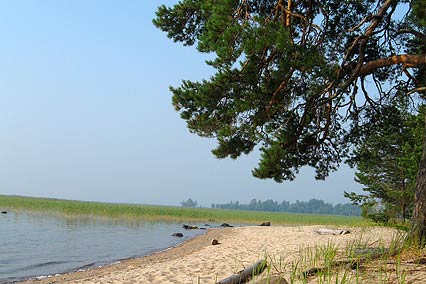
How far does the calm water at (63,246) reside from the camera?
13906 mm

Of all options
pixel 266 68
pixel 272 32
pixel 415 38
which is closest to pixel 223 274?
pixel 266 68

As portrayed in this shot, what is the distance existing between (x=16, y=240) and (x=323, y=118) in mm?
16489

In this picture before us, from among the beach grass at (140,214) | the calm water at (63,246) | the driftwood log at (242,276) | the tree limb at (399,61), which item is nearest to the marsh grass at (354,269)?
the driftwood log at (242,276)

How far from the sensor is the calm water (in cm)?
1391

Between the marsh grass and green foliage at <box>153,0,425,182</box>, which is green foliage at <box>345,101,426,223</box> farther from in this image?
the marsh grass

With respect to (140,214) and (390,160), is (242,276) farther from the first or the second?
(140,214)

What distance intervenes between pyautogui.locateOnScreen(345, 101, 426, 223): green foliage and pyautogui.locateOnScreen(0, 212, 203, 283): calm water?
374 inches

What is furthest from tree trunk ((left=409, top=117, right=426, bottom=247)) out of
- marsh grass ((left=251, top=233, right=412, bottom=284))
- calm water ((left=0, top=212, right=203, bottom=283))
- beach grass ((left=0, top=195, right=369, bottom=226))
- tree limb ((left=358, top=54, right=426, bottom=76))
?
beach grass ((left=0, top=195, right=369, bottom=226))

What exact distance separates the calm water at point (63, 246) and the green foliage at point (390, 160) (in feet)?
31.2

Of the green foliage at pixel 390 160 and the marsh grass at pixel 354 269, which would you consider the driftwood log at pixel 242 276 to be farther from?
the green foliage at pixel 390 160

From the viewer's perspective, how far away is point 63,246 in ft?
61.8

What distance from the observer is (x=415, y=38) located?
30.4 feet

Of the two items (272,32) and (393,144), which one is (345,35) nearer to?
(272,32)

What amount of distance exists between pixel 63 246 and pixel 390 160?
14.4m
